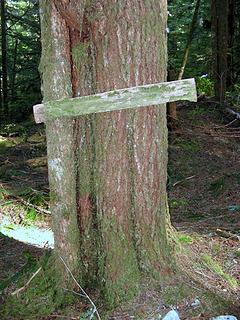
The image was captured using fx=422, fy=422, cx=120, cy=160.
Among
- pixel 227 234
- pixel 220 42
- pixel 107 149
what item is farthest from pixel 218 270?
pixel 220 42

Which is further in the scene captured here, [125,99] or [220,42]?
[220,42]

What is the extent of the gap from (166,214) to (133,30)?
1458mm

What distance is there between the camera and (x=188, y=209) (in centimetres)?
587

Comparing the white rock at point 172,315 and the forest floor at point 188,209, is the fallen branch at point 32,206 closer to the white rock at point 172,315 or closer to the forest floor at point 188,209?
the forest floor at point 188,209

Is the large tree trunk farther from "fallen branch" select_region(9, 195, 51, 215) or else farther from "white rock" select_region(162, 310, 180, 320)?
"fallen branch" select_region(9, 195, 51, 215)

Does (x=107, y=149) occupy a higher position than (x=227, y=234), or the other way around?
(x=107, y=149)

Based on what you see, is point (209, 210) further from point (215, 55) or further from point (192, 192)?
point (215, 55)

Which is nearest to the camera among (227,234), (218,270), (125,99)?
(125,99)

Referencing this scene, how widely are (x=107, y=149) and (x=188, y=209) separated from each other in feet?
10.3

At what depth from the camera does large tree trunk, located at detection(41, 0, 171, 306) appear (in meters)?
2.91

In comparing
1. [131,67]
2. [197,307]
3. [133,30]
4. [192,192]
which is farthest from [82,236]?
[192,192]

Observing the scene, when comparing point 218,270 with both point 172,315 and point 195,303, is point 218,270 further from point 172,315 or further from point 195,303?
point 172,315

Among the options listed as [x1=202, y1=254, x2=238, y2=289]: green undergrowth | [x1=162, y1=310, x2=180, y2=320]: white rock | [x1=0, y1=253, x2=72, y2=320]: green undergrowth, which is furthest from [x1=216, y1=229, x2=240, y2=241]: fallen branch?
[x1=0, y1=253, x2=72, y2=320]: green undergrowth

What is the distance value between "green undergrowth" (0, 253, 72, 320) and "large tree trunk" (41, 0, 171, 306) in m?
0.20
